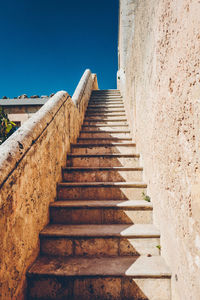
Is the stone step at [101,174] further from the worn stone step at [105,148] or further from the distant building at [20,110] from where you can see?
the distant building at [20,110]

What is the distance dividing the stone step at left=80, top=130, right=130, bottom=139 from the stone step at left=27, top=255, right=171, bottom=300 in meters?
2.55

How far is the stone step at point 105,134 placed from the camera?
3.85m

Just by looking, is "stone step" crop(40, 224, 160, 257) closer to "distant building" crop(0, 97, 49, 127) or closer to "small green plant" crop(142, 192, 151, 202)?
"small green plant" crop(142, 192, 151, 202)

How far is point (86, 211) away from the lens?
2178 mm

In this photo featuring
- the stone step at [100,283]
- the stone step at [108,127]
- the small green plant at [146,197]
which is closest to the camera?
the stone step at [100,283]

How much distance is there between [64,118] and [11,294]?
2.29 meters

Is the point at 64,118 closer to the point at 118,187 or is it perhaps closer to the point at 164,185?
the point at 118,187

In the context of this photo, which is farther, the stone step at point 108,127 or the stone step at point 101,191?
the stone step at point 108,127

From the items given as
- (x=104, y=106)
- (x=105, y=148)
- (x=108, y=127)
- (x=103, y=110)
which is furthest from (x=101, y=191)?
(x=104, y=106)

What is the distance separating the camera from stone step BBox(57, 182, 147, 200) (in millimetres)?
2443

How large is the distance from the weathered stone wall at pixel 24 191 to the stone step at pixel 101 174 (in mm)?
279

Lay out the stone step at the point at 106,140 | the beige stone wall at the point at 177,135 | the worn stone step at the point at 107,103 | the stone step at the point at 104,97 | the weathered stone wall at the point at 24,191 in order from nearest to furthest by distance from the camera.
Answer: the beige stone wall at the point at 177,135 → the weathered stone wall at the point at 24,191 → the stone step at the point at 106,140 → the worn stone step at the point at 107,103 → the stone step at the point at 104,97

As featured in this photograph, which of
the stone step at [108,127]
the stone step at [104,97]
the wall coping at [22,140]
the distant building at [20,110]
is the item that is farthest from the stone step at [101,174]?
the distant building at [20,110]

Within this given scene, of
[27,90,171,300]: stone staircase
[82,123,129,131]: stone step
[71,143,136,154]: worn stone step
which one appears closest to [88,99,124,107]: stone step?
[82,123,129,131]: stone step
